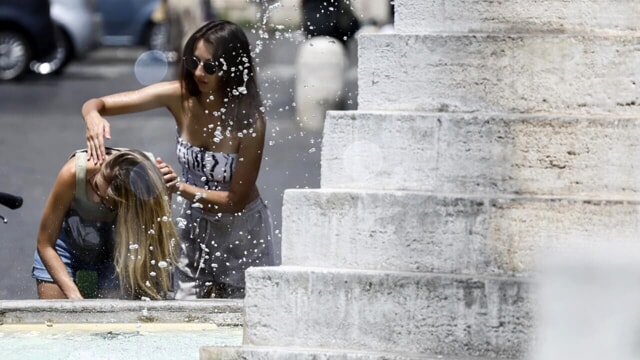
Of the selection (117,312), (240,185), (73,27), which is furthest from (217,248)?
(73,27)

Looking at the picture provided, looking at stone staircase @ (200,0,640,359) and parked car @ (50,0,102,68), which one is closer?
stone staircase @ (200,0,640,359)

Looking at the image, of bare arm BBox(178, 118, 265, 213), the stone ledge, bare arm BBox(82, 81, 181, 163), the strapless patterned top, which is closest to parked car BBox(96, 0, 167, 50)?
bare arm BBox(82, 81, 181, 163)

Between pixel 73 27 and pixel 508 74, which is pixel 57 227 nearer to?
pixel 508 74

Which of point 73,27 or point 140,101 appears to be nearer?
point 140,101

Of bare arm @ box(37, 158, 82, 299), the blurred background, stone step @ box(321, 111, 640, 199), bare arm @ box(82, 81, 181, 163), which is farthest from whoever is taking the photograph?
the blurred background

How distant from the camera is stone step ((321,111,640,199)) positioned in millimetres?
4660

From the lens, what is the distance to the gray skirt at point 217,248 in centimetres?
641

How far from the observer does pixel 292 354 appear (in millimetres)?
4523

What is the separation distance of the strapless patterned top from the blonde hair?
40 centimetres

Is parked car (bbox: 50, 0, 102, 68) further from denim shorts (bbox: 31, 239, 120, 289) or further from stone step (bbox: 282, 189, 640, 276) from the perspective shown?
stone step (bbox: 282, 189, 640, 276)

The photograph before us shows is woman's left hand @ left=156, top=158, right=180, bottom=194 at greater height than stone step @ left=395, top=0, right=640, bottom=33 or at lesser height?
lesser

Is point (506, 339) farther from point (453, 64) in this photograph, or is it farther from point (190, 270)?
point (190, 270)

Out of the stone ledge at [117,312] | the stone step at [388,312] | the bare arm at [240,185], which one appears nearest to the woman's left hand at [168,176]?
the bare arm at [240,185]

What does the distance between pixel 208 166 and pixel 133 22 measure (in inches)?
795
